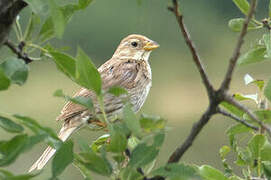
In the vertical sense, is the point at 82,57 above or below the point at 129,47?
above

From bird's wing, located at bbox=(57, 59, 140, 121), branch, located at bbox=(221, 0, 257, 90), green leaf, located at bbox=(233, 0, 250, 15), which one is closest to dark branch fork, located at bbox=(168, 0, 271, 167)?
Result: branch, located at bbox=(221, 0, 257, 90)

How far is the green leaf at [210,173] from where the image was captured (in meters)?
1.92

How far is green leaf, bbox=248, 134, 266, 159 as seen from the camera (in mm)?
2037

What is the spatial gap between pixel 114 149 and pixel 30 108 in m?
24.1

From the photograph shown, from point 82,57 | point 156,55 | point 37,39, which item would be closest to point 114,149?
point 82,57

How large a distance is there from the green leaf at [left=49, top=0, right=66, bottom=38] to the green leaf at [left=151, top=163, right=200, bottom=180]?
1.22ft

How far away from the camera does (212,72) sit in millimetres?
27641

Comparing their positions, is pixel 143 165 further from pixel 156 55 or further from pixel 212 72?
pixel 156 55

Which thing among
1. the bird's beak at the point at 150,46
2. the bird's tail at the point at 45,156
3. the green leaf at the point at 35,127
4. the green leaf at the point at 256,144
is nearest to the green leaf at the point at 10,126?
the green leaf at the point at 35,127

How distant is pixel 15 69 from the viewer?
187cm

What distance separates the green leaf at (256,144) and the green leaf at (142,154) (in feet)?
1.31

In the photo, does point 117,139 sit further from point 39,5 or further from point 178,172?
point 39,5

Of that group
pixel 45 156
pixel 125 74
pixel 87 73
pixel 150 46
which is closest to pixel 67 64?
pixel 87 73

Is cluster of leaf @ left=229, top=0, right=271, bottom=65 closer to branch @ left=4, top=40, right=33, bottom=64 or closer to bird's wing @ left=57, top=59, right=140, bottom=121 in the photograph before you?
branch @ left=4, top=40, right=33, bottom=64
